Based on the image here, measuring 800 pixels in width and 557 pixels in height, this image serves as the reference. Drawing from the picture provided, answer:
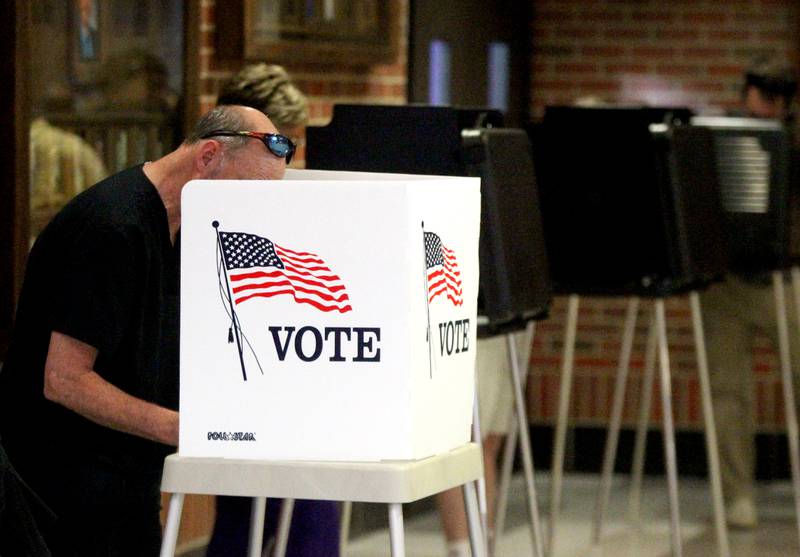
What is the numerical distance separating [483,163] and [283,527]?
1048 mm

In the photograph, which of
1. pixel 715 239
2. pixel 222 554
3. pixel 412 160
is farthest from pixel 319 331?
pixel 715 239

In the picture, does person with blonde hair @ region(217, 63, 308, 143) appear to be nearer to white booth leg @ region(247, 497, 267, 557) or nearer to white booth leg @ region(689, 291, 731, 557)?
white booth leg @ region(247, 497, 267, 557)

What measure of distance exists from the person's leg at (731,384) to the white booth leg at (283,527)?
3308 millimetres

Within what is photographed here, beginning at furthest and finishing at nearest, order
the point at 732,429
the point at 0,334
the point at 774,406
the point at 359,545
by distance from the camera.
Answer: the point at 774,406 < the point at 732,429 < the point at 359,545 < the point at 0,334

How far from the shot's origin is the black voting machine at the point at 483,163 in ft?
12.6

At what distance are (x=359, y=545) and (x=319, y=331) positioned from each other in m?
3.30

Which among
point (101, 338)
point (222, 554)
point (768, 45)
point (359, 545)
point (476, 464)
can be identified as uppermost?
point (768, 45)

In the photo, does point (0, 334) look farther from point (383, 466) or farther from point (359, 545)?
point (359, 545)

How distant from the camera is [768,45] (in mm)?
7102

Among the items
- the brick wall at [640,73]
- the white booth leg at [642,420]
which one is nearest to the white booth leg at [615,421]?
the white booth leg at [642,420]

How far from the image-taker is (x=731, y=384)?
634cm

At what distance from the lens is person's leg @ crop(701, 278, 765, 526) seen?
6.27m

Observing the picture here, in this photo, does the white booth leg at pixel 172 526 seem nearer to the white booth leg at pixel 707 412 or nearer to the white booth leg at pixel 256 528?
the white booth leg at pixel 256 528

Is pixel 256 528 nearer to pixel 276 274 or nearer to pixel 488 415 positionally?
pixel 276 274
